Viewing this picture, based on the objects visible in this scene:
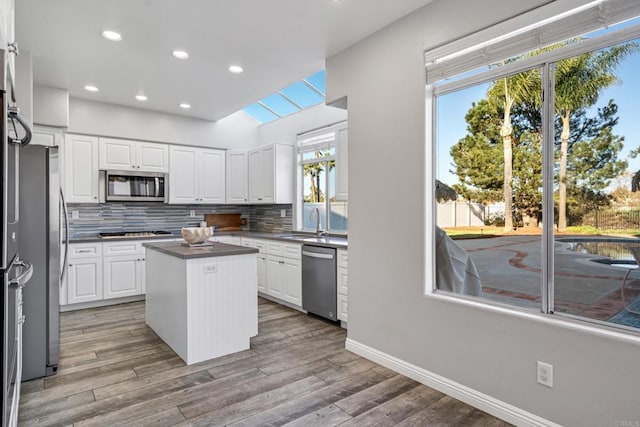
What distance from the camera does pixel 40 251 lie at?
2693mm

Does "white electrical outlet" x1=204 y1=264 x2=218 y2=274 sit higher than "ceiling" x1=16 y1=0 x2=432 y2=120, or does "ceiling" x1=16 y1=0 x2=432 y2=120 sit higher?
"ceiling" x1=16 y1=0 x2=432 y2=120

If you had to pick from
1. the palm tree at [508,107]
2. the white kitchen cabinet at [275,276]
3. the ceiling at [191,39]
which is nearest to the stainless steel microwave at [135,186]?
the ceiling at [191,39]

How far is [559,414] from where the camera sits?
1924 mm

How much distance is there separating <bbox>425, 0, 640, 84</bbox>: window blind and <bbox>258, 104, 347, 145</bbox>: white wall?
2123mm

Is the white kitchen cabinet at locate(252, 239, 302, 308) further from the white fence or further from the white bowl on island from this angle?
the white fence

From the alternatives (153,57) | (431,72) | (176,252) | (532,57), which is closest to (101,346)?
(176,252)

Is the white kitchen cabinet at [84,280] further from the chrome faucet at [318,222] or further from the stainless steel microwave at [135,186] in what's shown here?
the chrome faucet at [318,222]

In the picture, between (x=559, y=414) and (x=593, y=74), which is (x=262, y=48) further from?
(x=559, y=414)

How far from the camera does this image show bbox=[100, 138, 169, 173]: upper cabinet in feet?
16.1

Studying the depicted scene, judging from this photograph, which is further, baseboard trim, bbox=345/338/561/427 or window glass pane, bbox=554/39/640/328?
baseboard trim, bbox=345/338/561/427

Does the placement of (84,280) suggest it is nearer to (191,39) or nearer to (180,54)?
(180,54)

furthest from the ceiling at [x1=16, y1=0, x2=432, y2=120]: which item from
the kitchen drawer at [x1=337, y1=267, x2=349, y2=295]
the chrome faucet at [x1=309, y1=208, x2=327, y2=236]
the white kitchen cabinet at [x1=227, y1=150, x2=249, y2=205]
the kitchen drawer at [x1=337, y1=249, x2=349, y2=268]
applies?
the kitchen drawer at [x1=337, y1=267, x2=349, y2=295]

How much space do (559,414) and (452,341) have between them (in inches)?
25.8

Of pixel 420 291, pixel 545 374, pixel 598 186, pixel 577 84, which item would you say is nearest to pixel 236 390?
pixel 420 291
